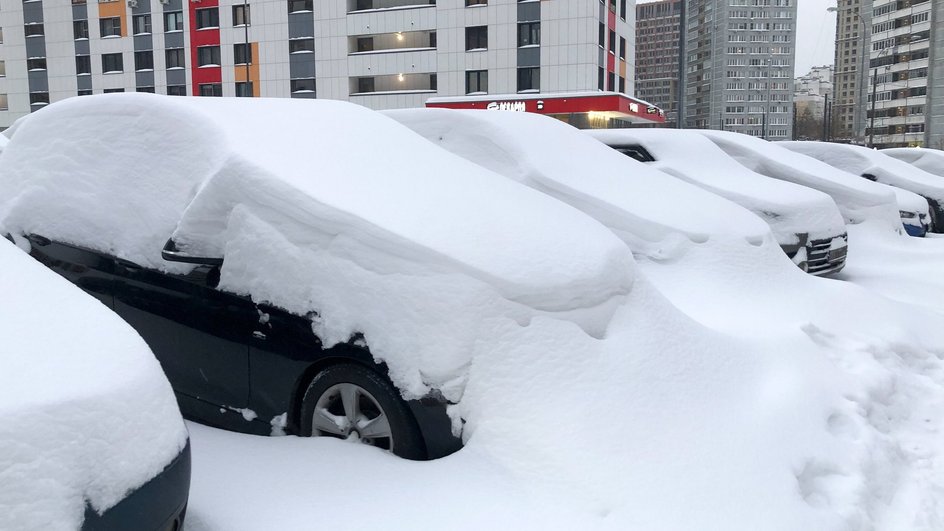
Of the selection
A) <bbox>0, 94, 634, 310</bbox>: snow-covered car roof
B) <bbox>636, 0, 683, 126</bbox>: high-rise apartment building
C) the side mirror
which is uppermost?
<bbox>636, 0, 683, 126</bbox>: high-rise apartment building

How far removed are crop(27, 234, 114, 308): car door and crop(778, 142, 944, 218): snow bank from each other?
12.0m

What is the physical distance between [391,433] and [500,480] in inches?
19.2

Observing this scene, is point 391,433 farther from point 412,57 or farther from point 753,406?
point 412,57

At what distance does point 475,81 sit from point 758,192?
2967cm

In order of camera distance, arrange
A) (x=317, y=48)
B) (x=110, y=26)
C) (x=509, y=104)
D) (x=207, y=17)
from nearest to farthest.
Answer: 1. (x=509, y=104)
2. (x=317, y=48)
3. (x=207, y=17)
4. (x=110, y=26)

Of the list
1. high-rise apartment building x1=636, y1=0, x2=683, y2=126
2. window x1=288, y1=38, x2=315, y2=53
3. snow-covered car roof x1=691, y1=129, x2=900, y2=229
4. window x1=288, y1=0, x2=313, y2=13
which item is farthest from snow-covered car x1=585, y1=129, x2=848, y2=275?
high-rise apartment building x1=636, y1=0, x2=683, y2=126

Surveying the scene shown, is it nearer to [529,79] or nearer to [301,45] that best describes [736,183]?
[529,79]

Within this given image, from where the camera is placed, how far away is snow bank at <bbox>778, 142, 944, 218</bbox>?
13.0 m

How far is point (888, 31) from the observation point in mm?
83625

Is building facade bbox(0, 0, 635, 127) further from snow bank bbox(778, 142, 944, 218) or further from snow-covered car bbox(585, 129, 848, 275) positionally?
snow-covered car bbox(585, 129, 848, 275)

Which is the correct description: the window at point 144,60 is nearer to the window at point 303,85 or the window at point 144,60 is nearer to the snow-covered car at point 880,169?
the window at point 303,85

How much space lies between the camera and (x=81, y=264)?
3812 mm

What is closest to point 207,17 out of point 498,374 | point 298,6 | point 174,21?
point 174,21

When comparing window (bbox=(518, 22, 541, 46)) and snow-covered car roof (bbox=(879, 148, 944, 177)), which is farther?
window (bbox=(518, 22, 541, 46))
